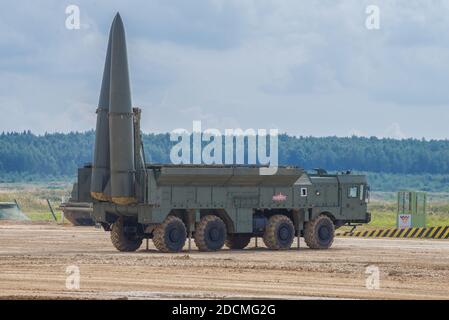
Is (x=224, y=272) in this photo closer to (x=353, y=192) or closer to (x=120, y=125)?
(x=120, y=125)

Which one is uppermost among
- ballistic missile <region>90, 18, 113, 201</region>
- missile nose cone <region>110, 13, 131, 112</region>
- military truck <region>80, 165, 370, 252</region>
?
missile nose cone <region>110, 13, 131, 112</region>

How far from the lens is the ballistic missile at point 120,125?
42344 mm

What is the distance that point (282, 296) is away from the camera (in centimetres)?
2758

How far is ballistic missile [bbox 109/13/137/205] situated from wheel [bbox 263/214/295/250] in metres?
4.57

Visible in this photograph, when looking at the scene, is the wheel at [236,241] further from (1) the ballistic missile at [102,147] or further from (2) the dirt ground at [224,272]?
(1) the ballistic missile at [102,147]

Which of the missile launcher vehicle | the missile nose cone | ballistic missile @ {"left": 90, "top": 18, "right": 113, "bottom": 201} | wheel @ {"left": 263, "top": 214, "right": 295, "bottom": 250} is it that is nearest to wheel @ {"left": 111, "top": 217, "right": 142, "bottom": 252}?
the missile launcher vehicle

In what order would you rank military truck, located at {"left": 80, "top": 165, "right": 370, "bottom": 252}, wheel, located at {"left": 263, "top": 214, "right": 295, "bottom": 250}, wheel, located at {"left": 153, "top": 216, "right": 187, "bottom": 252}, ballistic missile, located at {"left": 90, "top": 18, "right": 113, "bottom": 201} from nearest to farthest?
wheel, located at {"left": 153, "top": 216, "right": 187, "bottom": 252}
military truck, located at {"left": 80, "top": 165, "right": 370, "bottom": 252}
ballistic missile, located at {"left": 90, "top": 18, "right": 113, "bottom": 201}
wheel, located at {"left": 263, "top": 214, "right": 295, "bottom": 250}

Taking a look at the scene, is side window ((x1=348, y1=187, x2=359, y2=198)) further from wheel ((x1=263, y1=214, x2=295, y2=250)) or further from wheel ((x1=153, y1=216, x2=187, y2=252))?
wheel ((x1=153, y1=216, x2=187, y2=252))

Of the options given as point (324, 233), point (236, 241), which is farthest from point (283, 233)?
point (324, 233)

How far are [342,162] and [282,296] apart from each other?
165692 mm

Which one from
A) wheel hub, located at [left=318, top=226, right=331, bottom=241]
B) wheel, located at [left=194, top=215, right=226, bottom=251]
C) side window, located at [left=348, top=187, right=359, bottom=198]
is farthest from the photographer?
side window, located at [left=348, top=187, right=359, bottom=198]

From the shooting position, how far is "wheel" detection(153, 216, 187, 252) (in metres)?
41.7

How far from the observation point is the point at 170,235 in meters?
41.9
